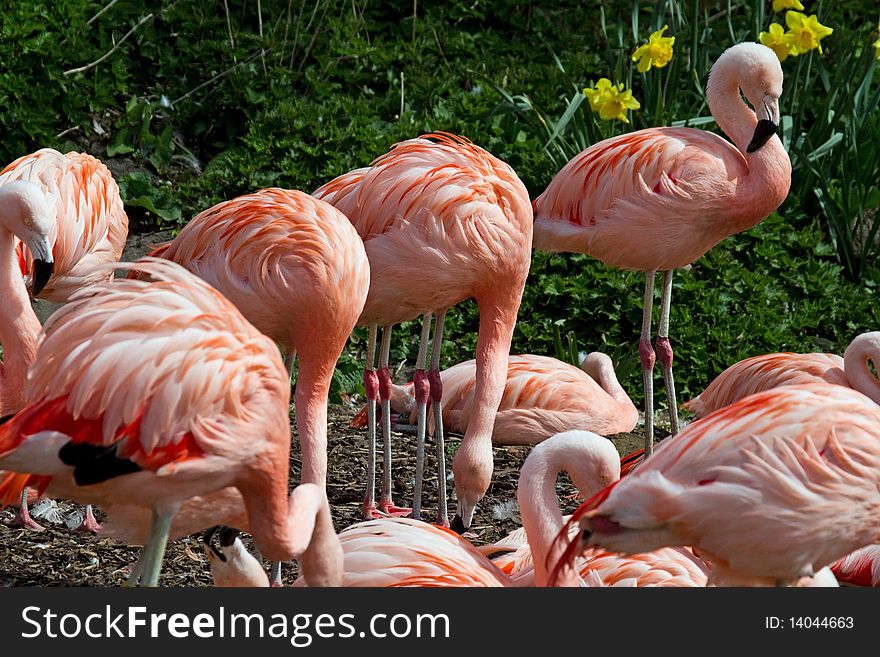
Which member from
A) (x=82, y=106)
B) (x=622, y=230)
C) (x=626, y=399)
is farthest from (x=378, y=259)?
(x=82, y=106)

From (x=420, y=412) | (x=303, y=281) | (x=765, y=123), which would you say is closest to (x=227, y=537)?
(x=303, y=281)

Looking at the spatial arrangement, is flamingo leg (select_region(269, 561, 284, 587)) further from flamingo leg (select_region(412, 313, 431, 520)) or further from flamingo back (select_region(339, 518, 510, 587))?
flamingo leg (select_region(412, 313, 431, 520))

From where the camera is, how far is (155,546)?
3092mm

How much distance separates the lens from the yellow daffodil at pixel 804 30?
5.80 meters

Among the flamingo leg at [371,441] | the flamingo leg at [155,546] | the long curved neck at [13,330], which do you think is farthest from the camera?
the flamingo leg at [371,441]

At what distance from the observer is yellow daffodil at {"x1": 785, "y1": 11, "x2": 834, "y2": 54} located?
580cm

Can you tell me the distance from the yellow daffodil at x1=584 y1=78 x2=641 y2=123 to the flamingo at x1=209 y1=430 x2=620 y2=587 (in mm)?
2642

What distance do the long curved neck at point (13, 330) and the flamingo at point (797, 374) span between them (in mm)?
2542

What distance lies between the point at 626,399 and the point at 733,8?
337 centimetres

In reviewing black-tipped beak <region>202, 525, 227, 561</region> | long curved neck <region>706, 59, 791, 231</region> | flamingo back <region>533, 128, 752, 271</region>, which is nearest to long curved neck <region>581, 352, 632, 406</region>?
flamingo back <region>533, 128, 752, 271</region>

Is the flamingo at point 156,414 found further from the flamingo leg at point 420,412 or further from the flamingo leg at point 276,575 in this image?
the flamingo leg at point 420,412

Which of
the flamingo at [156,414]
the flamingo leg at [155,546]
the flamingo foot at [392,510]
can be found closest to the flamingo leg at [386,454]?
the flamingo foot at [392,510]

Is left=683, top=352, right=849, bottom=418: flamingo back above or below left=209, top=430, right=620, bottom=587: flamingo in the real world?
below

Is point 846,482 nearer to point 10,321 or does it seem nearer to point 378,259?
point 378,259
